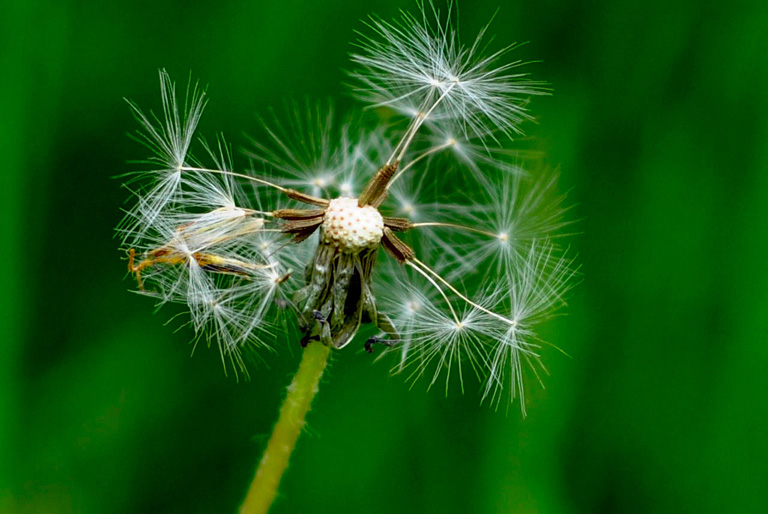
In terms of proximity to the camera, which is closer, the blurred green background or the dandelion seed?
the dandelion seed

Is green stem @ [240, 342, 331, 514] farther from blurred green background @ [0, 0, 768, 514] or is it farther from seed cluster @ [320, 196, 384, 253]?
blurred green background @ [0, 0, 768, 514]

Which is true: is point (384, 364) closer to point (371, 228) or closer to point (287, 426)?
point (287, 426)

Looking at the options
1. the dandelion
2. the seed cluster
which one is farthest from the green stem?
the seed cluster

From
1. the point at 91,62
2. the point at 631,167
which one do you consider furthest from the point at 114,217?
the point at 631,167

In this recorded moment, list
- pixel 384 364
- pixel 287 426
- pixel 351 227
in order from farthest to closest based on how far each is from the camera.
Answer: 1. pixel 384 364
2. pixel 287 426
3. pixel 351 227

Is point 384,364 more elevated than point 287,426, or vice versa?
point 384,364

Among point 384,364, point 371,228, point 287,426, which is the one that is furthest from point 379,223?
point 384,364

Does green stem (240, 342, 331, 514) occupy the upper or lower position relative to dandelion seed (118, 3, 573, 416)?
lower

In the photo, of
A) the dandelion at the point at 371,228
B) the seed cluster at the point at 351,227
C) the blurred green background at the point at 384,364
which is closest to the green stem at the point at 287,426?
the dandelion at the point at 371,228

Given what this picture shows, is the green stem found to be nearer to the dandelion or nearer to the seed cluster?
the dandelion

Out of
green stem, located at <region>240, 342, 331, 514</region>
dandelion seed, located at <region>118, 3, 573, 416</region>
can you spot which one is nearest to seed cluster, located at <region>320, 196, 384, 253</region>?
dandelion seed, located at <region>118, 3, 573, 416</region>
